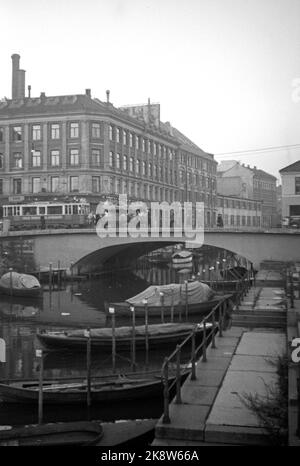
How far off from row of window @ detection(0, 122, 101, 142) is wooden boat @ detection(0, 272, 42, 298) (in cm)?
2194

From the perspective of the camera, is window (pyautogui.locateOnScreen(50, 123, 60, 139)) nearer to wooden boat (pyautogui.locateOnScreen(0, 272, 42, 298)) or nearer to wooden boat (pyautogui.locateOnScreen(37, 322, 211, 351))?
wooden boat (pyautogui.locateOnScreen(0, 272, 42, 298))

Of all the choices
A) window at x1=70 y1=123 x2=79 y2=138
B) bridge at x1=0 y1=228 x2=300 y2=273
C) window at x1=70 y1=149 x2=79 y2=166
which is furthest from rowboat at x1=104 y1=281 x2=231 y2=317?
window at x1=70 y1=123 x2=79 y2=138

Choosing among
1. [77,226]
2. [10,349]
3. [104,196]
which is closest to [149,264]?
[104,196]

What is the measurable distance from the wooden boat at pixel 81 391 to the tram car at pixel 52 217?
96.0 feet

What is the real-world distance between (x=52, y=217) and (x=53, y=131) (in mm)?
13349

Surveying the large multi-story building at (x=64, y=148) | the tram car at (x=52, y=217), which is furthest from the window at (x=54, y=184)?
the tram car at (x=52, y=217)

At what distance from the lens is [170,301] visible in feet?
80.3

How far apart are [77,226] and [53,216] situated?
6.63ft

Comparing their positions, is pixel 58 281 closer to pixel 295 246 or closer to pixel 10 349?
pixel 295 246

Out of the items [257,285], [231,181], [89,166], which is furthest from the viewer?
[231,181]

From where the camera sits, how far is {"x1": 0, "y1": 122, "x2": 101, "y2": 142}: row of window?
50969 mm

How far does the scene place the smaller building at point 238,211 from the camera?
205 ft

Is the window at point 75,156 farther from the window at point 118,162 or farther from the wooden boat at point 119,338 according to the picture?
the wooden boat at point 119,338

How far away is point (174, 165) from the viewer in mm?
66438
